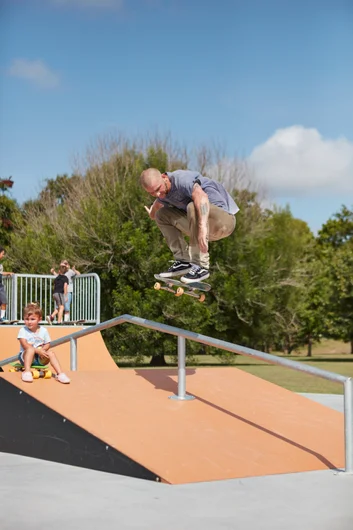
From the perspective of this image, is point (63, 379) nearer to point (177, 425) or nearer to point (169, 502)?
point (177, 425)

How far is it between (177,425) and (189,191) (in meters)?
2.41

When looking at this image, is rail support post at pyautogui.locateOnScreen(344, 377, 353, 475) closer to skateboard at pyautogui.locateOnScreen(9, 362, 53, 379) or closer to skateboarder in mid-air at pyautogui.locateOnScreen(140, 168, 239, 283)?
skateboarder in mid-air at pyautogui.locateOnScreen(140, 168, 239, 283)

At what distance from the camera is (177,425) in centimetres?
654

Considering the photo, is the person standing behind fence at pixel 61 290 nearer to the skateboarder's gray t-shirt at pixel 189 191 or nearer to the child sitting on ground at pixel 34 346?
the child sitting on ground at pixel 34 346

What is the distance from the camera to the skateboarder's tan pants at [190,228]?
741 centimetres

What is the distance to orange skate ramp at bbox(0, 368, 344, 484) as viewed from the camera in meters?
5.84

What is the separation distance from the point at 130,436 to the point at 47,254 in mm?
25486

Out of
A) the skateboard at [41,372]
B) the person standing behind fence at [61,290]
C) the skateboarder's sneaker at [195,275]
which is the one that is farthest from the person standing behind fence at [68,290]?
the skateboarder's sneaker at [195,275]

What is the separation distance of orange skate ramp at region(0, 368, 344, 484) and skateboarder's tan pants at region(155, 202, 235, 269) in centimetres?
145

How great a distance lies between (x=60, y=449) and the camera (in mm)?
6484

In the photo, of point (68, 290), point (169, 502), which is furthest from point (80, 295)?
point (169, 502)

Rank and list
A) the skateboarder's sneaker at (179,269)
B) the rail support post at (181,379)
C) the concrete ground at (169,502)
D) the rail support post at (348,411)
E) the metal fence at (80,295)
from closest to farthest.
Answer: the concrete ground at (169,502) → the rail support post at (348,411) → the rail support post at (181,379) → the skateboarder's sneaker at (179,269) → the metal fence at (80,295)

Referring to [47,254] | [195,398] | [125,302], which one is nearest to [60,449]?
[195,398]

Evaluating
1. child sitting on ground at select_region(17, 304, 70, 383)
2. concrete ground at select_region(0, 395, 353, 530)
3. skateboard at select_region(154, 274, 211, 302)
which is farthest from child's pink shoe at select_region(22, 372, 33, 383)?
skateboard at select_region(154, 274, 211, 302)
